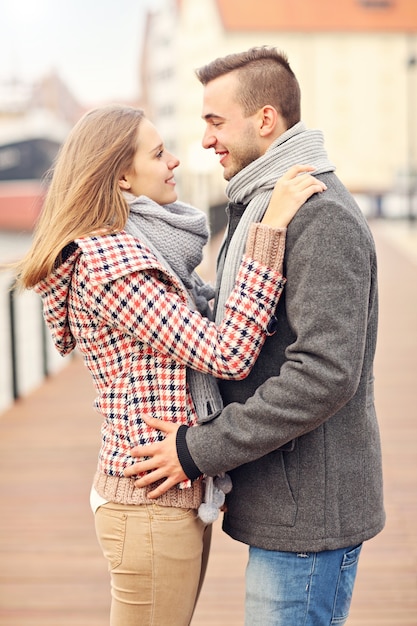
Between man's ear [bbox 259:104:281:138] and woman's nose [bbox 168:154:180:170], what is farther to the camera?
woman's nose [bbox 168:154:180:170]

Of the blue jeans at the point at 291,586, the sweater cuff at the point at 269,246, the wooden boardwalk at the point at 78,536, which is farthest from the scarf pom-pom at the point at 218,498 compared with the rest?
the wooden boardwalk at the point at 78,536

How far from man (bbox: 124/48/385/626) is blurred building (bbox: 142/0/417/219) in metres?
52.0

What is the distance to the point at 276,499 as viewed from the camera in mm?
1746

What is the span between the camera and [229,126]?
181cm

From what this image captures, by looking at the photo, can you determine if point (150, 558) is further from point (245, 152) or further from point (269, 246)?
point (245, 152)

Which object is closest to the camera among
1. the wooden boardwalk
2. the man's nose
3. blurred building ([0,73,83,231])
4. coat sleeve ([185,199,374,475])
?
coat sleeve ([185,199,374,475])

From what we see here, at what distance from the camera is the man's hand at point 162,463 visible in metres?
1.72

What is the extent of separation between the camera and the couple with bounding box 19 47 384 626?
166 cm

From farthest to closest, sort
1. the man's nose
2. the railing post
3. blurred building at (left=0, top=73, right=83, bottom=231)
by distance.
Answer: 1. blurred building at (left=0, top=73, right=83, bottom=231)
2. the railing post
3. the man's nose

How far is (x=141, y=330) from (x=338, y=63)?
5960 centimetres

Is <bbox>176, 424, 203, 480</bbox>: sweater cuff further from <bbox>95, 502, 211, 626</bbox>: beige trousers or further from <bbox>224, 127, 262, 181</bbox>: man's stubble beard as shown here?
<bbox>224, 127, 262, 181</bbox>: man's stubble beard

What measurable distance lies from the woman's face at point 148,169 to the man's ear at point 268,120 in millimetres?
225

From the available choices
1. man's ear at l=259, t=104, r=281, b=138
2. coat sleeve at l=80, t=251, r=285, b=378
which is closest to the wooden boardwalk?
coat sleeve at l=80, t=251, r=285, b=378

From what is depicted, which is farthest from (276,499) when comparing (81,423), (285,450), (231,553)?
(81,423)
